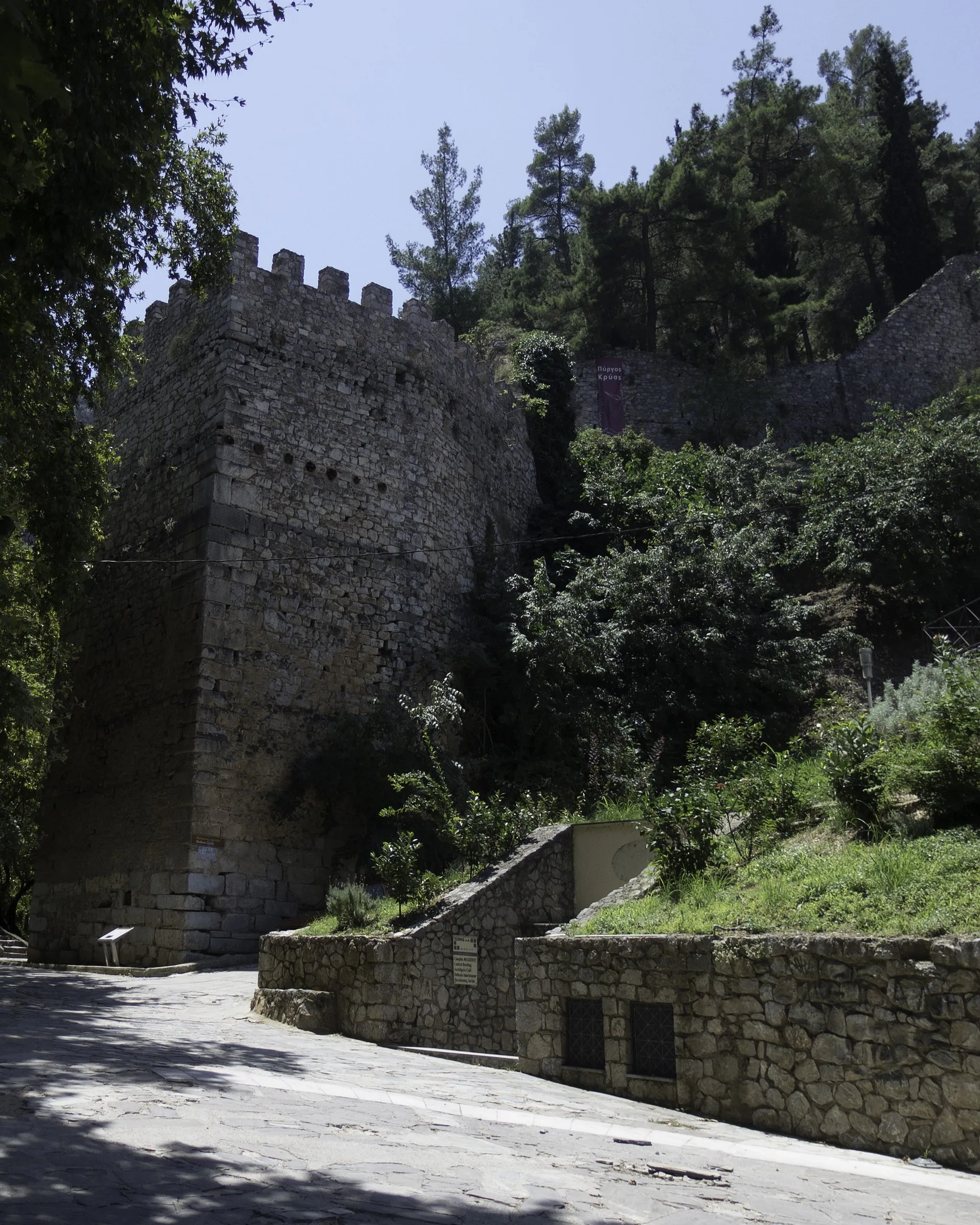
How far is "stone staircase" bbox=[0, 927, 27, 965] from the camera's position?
52.8ft

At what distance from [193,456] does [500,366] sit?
10.8 metres

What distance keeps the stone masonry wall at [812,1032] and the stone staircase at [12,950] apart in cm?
1184

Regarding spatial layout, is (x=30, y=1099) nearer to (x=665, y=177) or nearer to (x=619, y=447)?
(x=619, y=447)

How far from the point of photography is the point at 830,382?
93.5ft

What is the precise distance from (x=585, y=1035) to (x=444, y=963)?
227cm

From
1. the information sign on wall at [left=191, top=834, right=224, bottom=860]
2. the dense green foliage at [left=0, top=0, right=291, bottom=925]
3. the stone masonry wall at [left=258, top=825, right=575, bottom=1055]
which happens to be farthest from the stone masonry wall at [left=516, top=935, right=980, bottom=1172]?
the information sign on wall at [left=191, top=834, right=224, bottom=860]

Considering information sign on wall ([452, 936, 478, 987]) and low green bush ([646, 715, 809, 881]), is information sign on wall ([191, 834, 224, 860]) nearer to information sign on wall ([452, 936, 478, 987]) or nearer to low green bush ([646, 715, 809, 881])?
information sign on wall ([452, 936, 478, 987])

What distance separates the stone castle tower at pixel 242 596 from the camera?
517 inches

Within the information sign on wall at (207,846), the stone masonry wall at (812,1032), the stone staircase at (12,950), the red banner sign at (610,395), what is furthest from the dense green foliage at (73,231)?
the red banner sign at (610,395)

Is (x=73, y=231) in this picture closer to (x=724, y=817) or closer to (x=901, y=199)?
(x=724, y=817)

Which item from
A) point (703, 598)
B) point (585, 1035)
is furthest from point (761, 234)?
point (585, 1035)

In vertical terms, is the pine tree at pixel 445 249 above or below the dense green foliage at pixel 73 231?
above

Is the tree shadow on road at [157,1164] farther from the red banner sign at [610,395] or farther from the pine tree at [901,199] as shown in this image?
the pine tree at [901,199]

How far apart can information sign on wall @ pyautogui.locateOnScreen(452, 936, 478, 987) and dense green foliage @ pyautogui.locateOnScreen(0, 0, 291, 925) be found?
19.3ft
